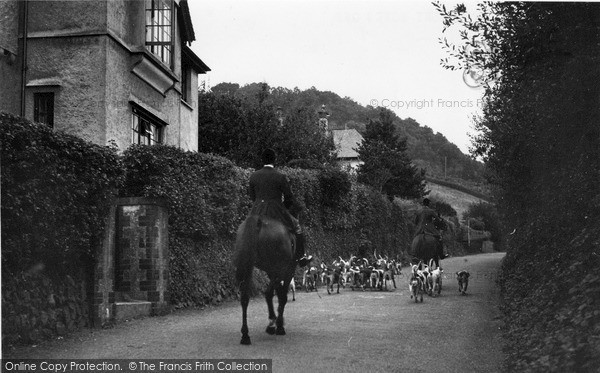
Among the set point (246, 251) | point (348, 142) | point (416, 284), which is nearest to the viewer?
point (246, 251)

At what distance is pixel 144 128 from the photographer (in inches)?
875

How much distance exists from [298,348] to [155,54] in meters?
15.4

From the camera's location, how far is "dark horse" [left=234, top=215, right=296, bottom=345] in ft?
32.2

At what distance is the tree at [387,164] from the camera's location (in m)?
53.7

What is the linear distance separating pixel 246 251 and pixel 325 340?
1.72m

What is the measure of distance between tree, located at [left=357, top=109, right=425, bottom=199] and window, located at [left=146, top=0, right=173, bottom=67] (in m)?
29.3

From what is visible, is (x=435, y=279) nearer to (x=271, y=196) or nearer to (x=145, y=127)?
(x=271, y=196)

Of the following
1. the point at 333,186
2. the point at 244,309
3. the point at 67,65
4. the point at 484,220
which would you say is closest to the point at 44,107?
the point at 67,65

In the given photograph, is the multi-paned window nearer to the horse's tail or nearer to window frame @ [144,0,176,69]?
window frame @ [144,0,176,69]

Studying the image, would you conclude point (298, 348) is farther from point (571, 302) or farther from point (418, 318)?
point (418, 318)

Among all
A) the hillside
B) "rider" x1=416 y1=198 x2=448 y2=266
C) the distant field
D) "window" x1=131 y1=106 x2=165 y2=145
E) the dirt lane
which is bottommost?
the dirt lane

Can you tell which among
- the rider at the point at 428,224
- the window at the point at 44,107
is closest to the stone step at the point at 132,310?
the rider at the point at 428,224

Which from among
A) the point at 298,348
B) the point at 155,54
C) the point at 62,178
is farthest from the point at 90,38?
the point at 298,348

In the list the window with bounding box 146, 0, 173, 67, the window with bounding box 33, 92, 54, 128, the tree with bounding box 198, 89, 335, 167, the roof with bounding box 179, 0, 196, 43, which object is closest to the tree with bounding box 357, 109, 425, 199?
the tree with bounding box 198, 89, 335, 167
